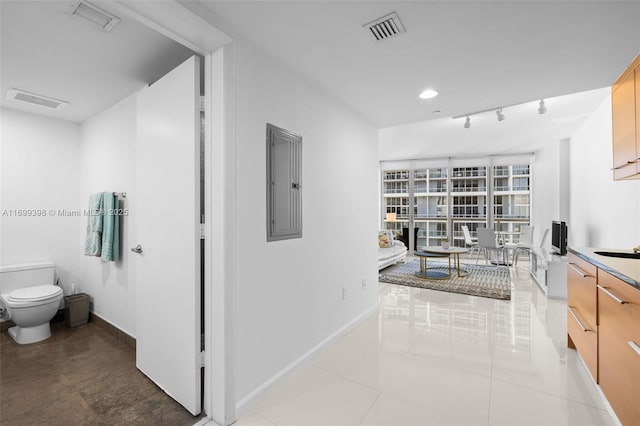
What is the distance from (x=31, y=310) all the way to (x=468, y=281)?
562 centimetres

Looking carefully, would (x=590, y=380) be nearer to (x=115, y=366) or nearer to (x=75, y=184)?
(x=115, y=366)

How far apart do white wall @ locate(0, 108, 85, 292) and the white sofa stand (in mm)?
4625

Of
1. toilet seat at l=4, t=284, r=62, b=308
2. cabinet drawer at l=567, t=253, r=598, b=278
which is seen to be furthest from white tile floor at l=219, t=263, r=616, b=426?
toilet seat at l=4, t=284, r=62, b=308

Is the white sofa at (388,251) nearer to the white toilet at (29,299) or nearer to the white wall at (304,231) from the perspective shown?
the white wall at (304,231)

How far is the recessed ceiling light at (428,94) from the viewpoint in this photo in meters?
2.60

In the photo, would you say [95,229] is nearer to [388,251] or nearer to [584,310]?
[584,310]

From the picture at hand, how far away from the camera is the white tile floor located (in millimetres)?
1780

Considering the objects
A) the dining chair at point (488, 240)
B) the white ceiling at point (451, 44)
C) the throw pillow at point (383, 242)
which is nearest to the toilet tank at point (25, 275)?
the white ceiling at point (451, 44)

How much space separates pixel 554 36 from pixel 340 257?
223 cm

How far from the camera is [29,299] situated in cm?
267

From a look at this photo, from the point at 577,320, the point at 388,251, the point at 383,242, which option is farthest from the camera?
the point at 383,242

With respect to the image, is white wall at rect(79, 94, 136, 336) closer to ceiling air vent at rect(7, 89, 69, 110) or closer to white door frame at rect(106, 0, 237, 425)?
ceiling air vent at rect(7, 89, 69, 110)

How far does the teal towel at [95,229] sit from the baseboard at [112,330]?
729mm

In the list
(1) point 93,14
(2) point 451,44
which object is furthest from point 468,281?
(1) point 93,14
